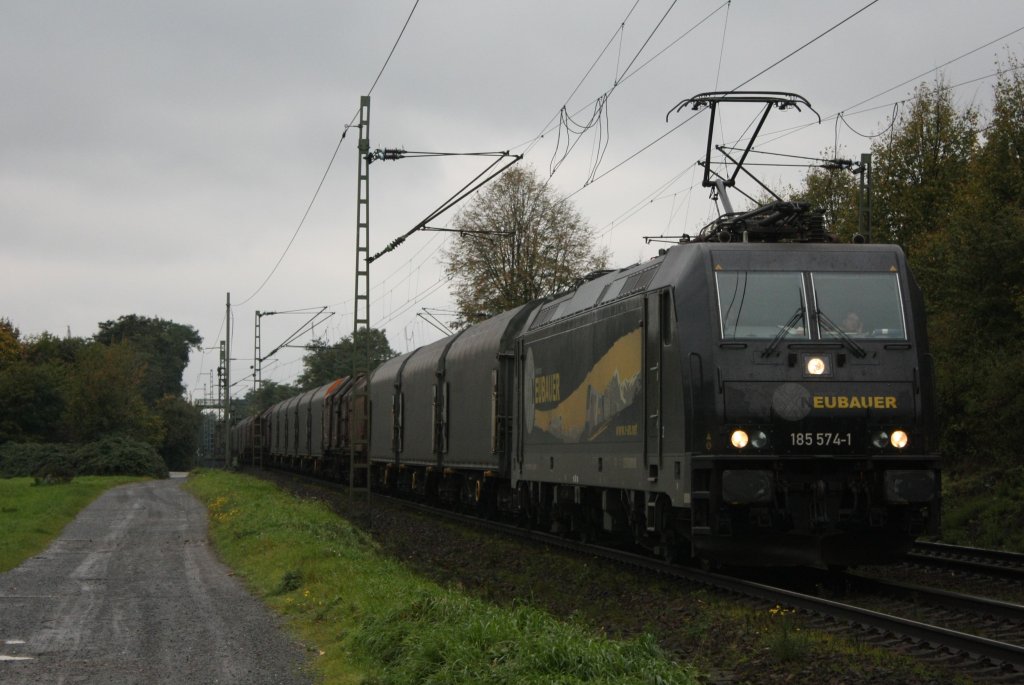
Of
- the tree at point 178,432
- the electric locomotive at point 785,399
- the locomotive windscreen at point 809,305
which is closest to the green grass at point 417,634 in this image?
the electric locomotive at point 785,399

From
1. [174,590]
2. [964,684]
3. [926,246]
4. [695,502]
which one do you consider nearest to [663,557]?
[695,502]

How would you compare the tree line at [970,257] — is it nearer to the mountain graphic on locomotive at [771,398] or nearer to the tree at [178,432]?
the mountain graphic on locomotive at [771,398]

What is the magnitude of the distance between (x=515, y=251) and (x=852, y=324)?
133 feet

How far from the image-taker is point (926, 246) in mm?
35406

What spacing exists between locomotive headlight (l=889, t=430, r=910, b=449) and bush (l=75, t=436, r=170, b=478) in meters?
53.3

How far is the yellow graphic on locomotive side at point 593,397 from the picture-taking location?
47.9 feet

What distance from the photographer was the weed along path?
30.2 ft

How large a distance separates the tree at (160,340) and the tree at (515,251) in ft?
271

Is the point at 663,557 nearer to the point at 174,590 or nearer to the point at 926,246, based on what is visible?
the point at 174,590

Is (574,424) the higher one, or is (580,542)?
(574,424)

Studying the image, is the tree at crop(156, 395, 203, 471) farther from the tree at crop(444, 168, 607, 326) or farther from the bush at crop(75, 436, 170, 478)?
the tree at crop(444, 168, 607, 326)

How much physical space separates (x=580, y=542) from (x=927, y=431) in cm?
720

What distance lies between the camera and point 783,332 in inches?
503

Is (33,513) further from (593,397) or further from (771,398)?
(771,398)
